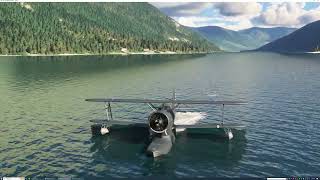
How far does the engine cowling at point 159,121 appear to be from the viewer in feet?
163

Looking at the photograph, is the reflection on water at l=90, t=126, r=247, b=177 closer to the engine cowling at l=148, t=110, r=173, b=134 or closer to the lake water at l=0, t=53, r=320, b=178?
the lake water at l=0, t=53, r=320, b=178

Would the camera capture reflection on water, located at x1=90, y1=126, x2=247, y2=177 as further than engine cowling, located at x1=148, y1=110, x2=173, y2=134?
No

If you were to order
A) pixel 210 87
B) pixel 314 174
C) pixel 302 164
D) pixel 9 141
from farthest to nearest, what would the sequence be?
1. pixel 210 87
2. pixel 9 141
3. pixel 302 164
4. pixel 314 174

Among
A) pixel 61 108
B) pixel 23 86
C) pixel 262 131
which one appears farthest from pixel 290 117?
pixel 23 86

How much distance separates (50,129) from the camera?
60.4 meters

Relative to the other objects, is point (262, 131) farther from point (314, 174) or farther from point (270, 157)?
point (314, 174)

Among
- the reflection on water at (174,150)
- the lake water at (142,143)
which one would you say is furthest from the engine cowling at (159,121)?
the lake water at (142,143)

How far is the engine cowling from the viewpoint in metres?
49.6

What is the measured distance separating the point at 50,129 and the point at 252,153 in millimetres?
31197

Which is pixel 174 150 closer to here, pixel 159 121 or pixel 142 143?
pixel 159 121

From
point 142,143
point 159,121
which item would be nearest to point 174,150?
point 159,121

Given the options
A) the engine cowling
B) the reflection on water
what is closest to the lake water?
the reflection on water

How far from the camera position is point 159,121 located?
49.8 meters

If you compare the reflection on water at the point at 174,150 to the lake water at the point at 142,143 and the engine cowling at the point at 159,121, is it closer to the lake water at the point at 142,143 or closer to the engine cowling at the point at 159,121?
the lake water at the point at 142,143
